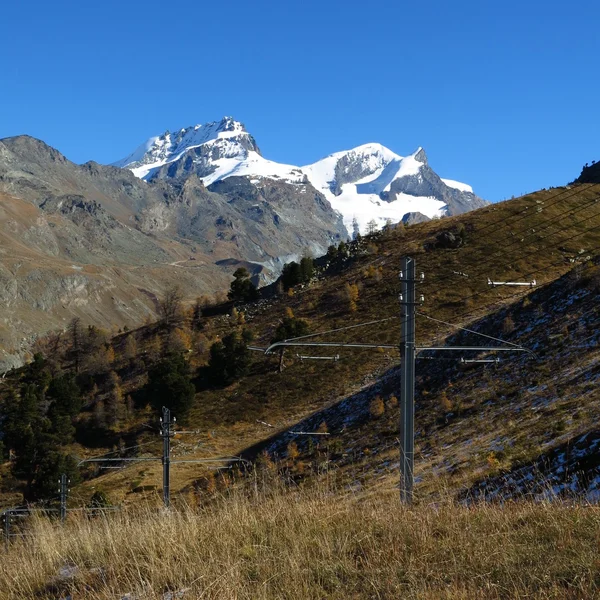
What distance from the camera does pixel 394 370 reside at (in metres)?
58.8

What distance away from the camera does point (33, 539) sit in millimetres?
9523

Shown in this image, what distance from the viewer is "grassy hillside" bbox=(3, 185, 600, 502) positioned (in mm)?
34594

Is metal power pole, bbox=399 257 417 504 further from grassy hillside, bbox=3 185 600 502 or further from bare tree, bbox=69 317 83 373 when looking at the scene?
bare tree, bbox=69 317 83 373

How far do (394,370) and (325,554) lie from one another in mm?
52204

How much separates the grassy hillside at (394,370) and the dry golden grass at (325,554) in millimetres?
11078

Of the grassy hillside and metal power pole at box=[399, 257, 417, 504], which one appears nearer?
metal power pole at box=[399, 257, 417, 504]

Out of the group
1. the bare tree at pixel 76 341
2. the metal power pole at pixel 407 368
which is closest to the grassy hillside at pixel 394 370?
the bare tree at pixel 76 341

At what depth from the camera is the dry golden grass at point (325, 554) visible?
20.8 feet

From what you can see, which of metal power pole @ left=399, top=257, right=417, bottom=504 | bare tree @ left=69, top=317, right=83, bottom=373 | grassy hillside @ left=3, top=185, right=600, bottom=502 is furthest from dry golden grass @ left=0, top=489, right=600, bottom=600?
bare tree @ left=69, top=317, right=83, bottom=373

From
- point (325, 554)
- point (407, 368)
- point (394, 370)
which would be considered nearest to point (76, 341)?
point (394, 370)

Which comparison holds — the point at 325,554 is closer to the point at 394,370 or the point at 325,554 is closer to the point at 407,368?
the point at 407,368

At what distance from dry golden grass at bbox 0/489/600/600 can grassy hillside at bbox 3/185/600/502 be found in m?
11.1

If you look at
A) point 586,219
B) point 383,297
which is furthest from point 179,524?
point 586,219

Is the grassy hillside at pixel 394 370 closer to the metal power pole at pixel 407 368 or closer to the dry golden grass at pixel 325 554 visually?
the metal power pole at pixel 407 368
